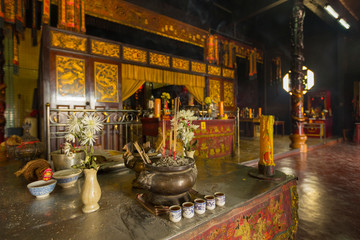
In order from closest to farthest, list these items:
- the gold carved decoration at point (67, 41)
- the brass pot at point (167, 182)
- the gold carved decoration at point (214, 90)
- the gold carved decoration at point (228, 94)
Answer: the brass pot at point (167, 182) → the gold carved decoration at point (67, 41) → the gold carved decoration at point (214, 90) → the gold carved decoration at point (228, 94)

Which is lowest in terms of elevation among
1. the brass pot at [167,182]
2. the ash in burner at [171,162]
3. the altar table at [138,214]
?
the altar table at [138,214]

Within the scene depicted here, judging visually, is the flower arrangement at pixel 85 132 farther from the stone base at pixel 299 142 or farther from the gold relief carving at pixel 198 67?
the gold relief carving at pixel 198 67

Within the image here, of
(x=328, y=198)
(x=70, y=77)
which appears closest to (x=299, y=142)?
(x=328, y=198)

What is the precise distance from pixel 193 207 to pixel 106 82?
5.11m

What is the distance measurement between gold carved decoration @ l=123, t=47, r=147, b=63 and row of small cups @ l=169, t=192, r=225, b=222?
17.8 feet

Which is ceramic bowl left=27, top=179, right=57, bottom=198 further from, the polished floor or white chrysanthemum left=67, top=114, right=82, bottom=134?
the polished floor

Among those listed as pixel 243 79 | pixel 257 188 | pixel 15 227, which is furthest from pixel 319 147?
pixel 15 227

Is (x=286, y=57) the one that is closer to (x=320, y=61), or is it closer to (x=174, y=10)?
(x=320, y=61)

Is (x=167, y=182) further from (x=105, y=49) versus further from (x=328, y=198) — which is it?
(x=105, y=49)

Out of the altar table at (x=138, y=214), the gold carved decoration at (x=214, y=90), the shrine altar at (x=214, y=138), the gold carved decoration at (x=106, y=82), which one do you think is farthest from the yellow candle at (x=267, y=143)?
the gold carved decoration at (x=214, y=90)

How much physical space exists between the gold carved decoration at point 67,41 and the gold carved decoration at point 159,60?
6.55ft

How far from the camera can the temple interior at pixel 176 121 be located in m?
0.90

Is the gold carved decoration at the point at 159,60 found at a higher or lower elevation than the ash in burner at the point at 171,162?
higher

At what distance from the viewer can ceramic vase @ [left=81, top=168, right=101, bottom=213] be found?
2.87 ft
